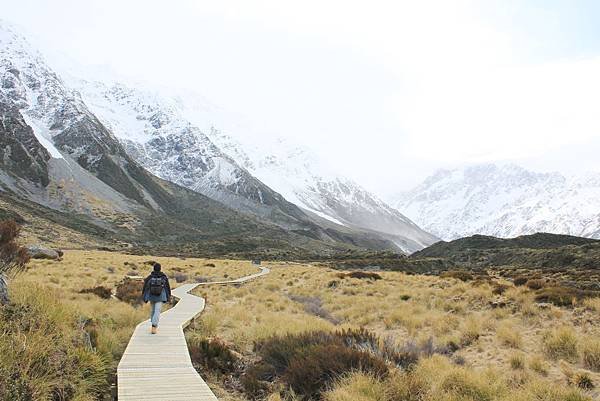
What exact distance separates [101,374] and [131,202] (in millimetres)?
169431

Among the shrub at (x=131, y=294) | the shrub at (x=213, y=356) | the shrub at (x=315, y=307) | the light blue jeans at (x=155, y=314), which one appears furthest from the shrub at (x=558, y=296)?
the shrub at (x=131, y=294)

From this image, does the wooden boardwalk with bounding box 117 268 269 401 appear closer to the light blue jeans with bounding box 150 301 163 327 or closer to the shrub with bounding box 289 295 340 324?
the light blue jeans with bounding box 150 301 163 327

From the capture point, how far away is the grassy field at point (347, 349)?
7.47 metres

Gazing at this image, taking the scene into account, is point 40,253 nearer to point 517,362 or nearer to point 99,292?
point 99,292

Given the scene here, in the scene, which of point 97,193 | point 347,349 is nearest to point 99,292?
point 347,349

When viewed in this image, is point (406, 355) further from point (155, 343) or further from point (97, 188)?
point (97, 188)

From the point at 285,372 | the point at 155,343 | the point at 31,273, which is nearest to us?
the point at 285,372

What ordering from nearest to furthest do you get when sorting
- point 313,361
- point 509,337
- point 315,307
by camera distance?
point 313,361, point 509,337, point 315,307

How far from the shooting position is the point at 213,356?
10703mm

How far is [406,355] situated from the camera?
10102mm

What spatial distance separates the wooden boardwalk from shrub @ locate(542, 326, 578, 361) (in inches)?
316

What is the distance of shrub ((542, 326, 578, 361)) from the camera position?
10567mm

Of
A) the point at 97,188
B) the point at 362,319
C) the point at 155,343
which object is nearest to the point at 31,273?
the point at 155,343

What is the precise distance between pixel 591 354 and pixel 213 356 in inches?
328
